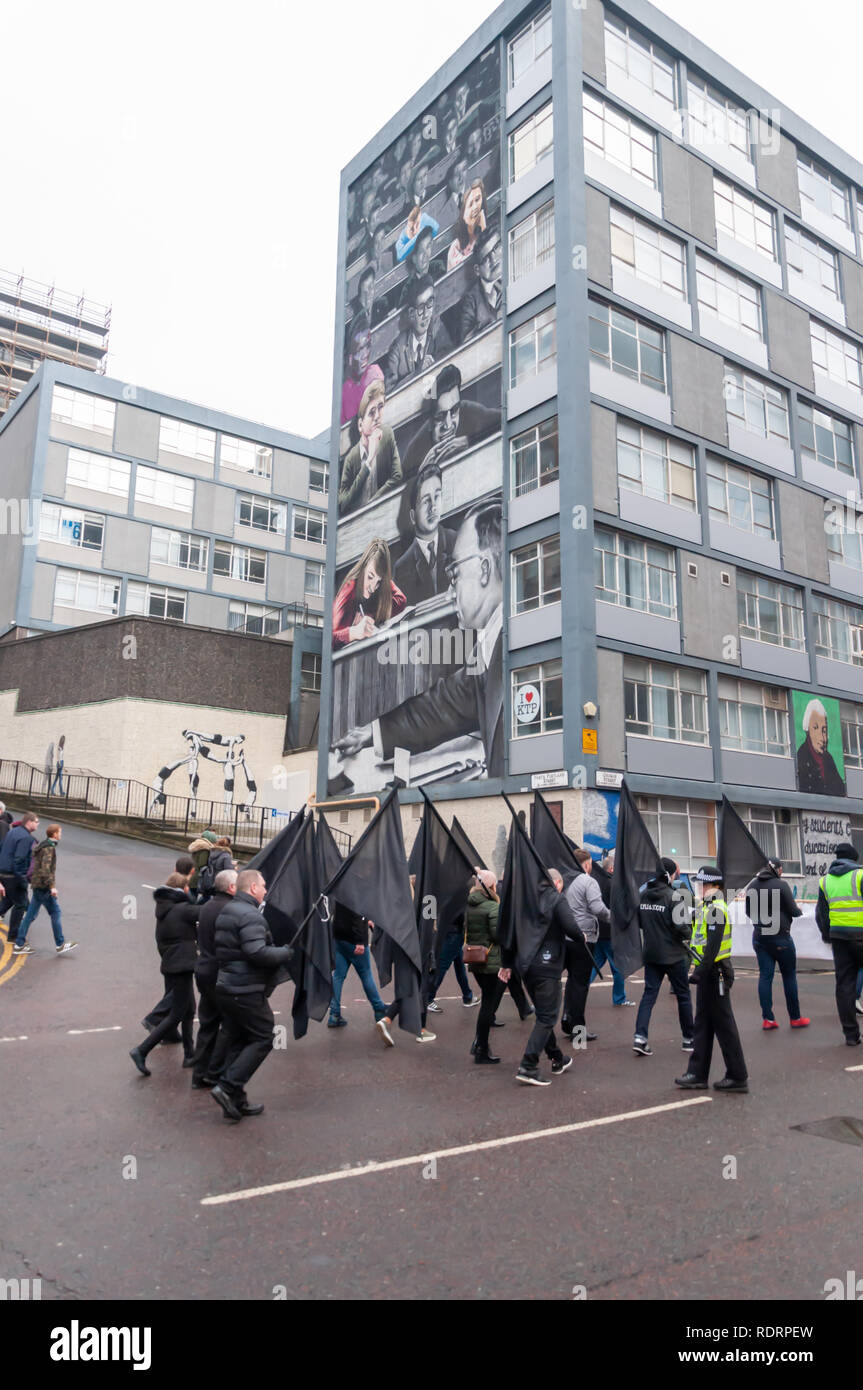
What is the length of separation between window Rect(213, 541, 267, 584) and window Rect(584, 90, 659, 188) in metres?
30.1

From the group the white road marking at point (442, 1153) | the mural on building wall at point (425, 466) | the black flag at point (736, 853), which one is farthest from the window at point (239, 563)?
the white road marking at point (442, 1153)

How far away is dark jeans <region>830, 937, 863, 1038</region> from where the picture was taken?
421 inches

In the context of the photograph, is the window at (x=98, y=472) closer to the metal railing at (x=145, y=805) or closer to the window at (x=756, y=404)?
the metal railing at (x=145, y=805)

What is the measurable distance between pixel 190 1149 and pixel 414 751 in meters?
26.6

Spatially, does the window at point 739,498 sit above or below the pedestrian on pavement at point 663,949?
above

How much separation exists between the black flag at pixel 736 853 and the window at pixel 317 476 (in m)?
48.6

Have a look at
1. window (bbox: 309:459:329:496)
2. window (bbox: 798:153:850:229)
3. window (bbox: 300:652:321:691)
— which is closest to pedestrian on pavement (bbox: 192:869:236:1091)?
window (bbox: 300:652:321:691)

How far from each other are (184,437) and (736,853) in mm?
47593

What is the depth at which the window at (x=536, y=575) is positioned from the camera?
96.4 ft

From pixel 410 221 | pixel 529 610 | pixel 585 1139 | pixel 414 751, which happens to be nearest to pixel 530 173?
pixel 410 221

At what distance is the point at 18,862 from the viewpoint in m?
14.5

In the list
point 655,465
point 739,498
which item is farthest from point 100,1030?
point 739,498

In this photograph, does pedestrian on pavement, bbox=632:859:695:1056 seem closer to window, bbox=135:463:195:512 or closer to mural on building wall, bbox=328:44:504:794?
mural on building wall, bbox=328:44:504:794
